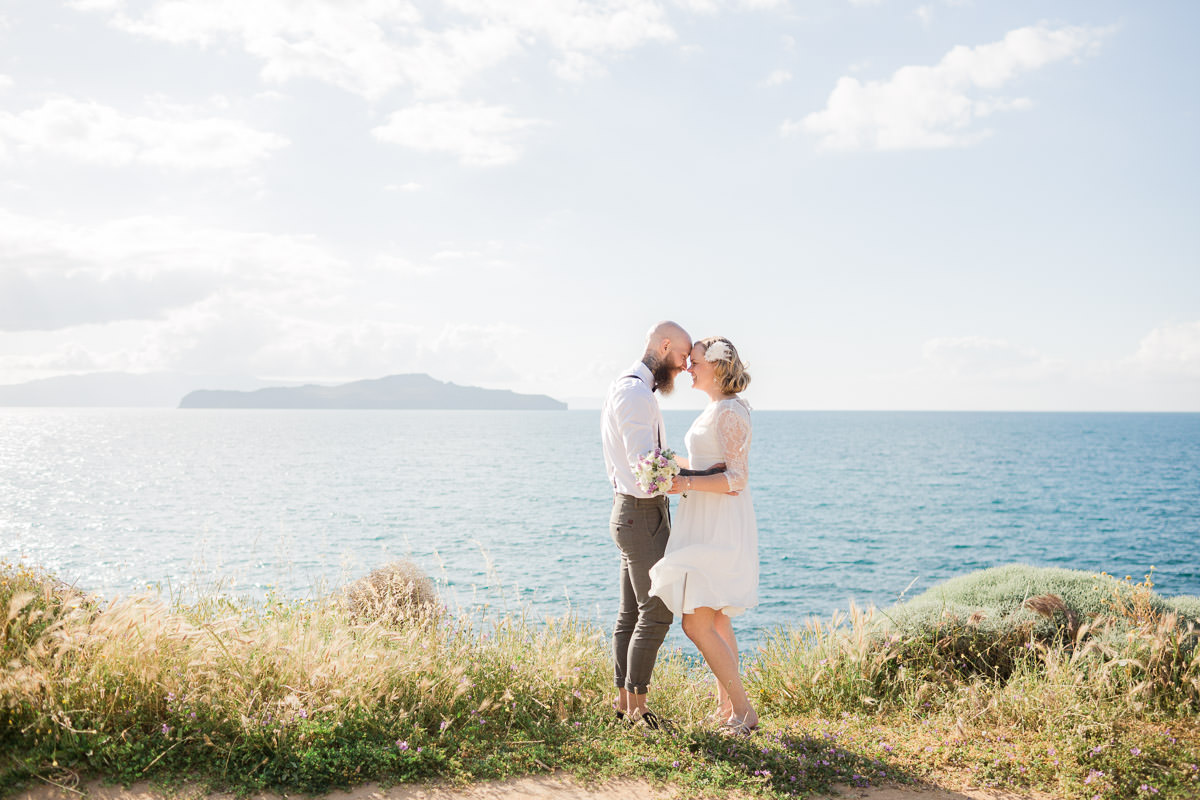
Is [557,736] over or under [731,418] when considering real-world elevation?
under

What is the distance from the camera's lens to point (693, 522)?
5160 millimetres

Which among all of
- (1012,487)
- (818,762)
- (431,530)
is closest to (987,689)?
(818,762)

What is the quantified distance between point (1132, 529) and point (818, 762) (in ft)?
139

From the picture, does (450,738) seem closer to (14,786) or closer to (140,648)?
(140,648)

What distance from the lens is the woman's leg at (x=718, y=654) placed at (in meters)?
5.13

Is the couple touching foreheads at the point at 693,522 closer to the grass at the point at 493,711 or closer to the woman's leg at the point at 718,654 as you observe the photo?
the woman's leg at the point at 718,654

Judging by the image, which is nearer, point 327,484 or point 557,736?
point 557,736

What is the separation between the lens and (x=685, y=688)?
6.64 metres

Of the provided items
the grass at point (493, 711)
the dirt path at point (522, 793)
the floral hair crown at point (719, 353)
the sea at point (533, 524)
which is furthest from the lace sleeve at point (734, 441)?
the sea at point (533, 524)

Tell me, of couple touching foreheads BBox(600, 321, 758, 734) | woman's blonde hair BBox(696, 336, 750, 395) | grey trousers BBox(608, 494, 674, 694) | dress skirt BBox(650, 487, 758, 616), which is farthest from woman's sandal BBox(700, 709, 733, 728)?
woman's blonde hair BBox(696, 336, 750, 395)

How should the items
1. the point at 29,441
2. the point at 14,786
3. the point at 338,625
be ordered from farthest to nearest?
the point at 29,441 < the point at 338,625 < the point at 14,786

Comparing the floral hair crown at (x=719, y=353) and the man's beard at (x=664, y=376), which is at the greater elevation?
the floral hair crown at (x=719, y=353)

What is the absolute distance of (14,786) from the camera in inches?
157

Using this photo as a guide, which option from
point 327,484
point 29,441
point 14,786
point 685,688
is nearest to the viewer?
point 14,786
